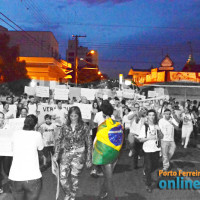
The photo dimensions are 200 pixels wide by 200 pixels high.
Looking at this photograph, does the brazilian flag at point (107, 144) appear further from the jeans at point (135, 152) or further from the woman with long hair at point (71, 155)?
the jeans at point (135, 152)

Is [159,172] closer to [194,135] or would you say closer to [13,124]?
[13,124]

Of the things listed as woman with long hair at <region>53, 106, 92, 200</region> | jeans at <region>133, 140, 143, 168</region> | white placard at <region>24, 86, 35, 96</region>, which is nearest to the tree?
white placard at <region>24, 86, 35, 96</region>

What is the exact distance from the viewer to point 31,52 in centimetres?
5206

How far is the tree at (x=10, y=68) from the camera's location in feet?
115

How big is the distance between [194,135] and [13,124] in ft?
32.7

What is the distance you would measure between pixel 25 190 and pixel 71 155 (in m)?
1.32

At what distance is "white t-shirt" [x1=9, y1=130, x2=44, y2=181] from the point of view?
3.95 meters

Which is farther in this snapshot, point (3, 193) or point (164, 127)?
point (164, 127)

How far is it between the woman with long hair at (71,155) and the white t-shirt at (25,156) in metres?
1.02

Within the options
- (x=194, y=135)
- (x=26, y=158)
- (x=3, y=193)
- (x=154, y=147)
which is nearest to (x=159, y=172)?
(x=154, y=147)

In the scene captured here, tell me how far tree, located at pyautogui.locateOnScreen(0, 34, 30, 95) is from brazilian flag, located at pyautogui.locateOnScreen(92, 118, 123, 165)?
30721mm

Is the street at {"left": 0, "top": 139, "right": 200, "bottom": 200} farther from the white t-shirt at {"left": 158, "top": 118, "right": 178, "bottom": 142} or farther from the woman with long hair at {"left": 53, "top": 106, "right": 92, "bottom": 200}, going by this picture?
the white t-shirt at {"left": 158, "top": 118, "right": 178, "bottom": 142}

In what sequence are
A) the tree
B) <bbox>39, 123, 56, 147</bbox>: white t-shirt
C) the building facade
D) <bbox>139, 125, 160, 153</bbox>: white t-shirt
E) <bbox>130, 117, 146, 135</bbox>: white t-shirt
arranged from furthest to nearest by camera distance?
the building facade, the tree, <bbox>130, 117, 146, 135</bbox>: white t-shirt, <bbox>39, 123, 56, 147</bbox>: white t-shirt, <bbox>139, 125, 160, 153</bbox>: white t-shirt

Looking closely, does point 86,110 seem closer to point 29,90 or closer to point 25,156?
point 29,90
